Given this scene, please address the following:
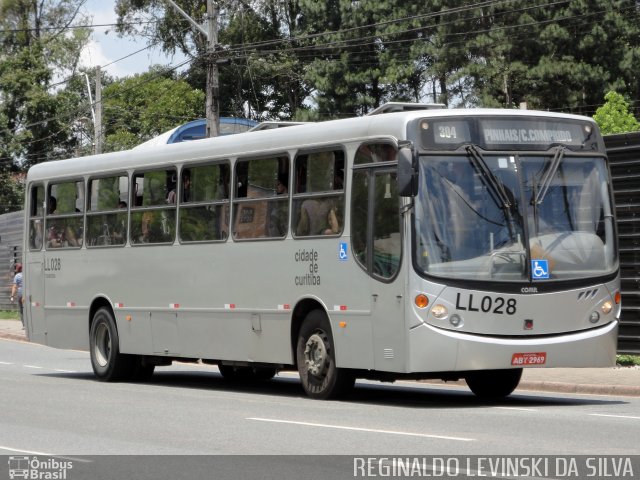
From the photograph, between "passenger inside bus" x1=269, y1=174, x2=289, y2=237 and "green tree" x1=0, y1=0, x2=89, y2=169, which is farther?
"green tree" x1=0, y1=0, x2=89, y2=169

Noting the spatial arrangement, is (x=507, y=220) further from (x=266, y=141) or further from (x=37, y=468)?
(x=37, y=468)

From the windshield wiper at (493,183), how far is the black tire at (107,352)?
298 inches

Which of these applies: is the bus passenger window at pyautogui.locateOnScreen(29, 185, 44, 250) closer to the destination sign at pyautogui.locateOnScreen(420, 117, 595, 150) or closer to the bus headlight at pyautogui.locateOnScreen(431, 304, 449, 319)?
the destination sign at pyautogui.locateOnScreen(420, 117, 595, 150)

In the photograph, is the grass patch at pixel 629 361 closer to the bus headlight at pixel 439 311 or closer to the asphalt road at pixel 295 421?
the asphalt road at pixel 295 421

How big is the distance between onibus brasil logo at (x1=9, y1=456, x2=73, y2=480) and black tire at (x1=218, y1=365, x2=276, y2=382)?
32.0 ft

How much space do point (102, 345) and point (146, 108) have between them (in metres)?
54.9

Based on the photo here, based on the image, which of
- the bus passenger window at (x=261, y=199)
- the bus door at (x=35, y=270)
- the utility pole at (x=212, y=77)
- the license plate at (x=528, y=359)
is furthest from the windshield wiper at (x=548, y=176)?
the utility pole at (x=212, y=77)

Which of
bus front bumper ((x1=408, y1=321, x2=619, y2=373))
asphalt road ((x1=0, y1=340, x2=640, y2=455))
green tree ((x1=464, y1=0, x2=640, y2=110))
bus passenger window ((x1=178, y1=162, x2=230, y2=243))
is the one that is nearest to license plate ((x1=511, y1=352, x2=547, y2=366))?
bus front bumper ((x1=408, y1=321, x2=619, y2=373))

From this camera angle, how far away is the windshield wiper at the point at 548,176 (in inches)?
615

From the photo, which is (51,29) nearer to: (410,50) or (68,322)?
(410,50)

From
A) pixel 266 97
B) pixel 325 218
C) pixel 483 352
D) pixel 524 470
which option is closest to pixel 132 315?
pixel 325 218

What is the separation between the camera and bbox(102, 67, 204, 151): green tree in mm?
72938

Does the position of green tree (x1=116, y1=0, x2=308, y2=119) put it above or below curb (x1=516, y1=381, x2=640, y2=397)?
above

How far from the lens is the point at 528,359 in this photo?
15344 millimetres
